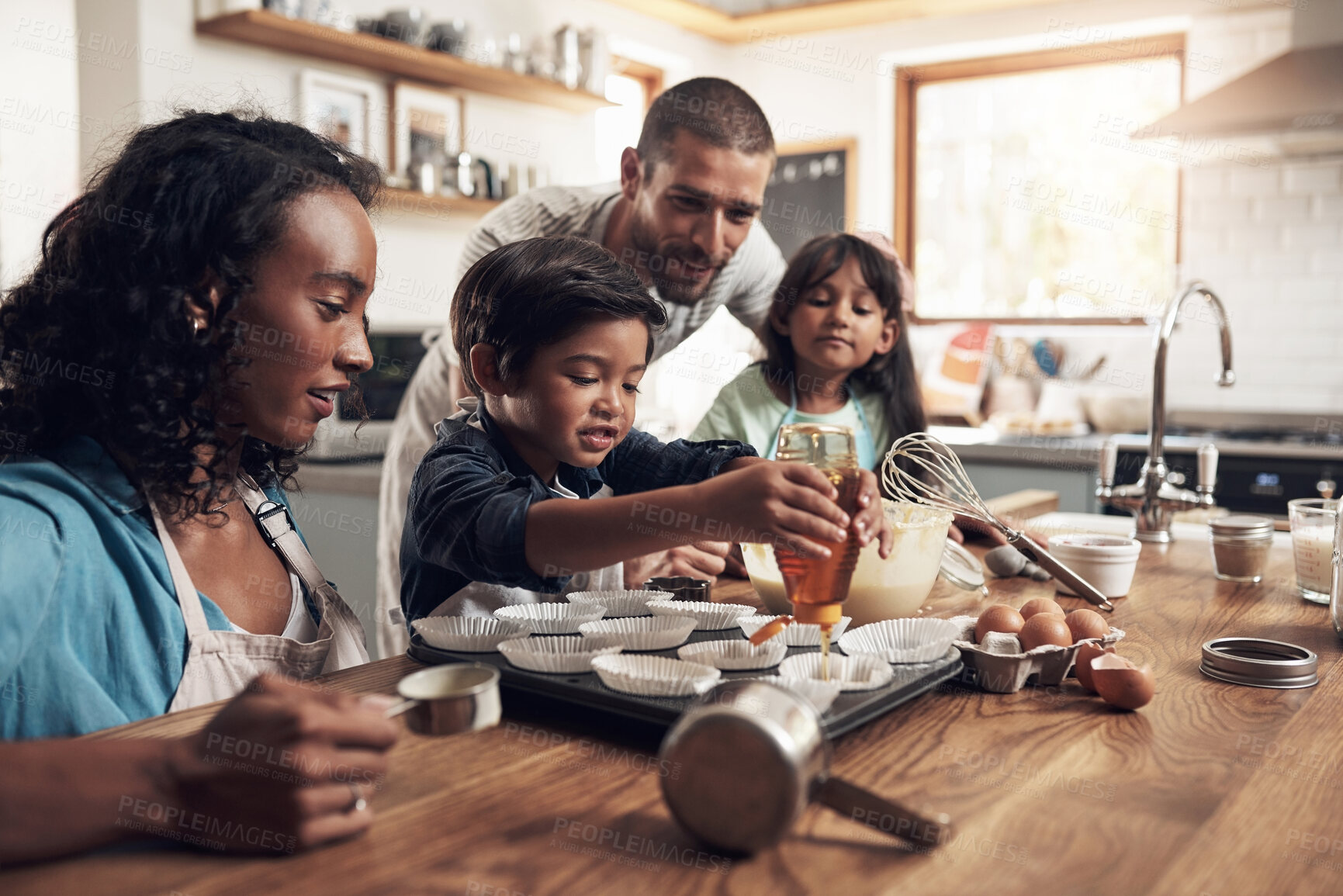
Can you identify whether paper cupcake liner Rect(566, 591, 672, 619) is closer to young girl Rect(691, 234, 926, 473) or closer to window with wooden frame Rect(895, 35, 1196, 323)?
young girl Rect(691, 234, 926, 473)

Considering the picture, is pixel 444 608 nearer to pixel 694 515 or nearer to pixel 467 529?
pixel 467 529

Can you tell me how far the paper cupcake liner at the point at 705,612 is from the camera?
1063mm

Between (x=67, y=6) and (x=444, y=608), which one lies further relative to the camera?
(x=67, y=6)

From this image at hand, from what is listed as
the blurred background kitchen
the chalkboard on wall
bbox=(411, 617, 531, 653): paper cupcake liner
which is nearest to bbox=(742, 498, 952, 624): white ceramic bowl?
bbox=(411, 617, 531, 653): paper cupcake liner

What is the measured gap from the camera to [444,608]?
3.92ft

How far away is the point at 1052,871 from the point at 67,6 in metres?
3.25

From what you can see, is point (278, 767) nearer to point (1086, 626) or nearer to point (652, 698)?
point (652, 698)

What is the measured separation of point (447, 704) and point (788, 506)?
0.97ft

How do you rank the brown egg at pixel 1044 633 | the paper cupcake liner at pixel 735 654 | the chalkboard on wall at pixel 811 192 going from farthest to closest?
the chalkboard on wall at pixel 811 192 → the brown egg at pixel 1044 633 → the paper cupcake liner at pixel 735 654

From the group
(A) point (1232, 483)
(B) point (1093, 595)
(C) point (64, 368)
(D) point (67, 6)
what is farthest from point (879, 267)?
(D) point (67, 6)

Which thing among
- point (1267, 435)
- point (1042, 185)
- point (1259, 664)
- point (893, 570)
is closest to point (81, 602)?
point (893, 570)

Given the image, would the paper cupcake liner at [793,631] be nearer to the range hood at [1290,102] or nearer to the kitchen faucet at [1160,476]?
the kitchen faucet at [1160,476]

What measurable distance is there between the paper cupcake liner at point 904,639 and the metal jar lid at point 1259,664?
0.27 meters

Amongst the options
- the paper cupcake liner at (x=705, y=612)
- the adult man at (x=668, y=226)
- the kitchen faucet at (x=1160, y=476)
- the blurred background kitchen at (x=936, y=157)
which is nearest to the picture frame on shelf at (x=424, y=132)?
the blurred background kitchen at (x=936, y=157)
